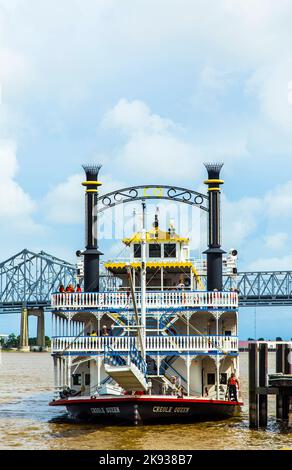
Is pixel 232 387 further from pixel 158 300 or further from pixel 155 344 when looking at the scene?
pixel 158 300

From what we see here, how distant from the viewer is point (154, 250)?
4091cm

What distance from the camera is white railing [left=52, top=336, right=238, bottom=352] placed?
37.4 meters

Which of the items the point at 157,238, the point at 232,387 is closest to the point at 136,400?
the point at 232,387

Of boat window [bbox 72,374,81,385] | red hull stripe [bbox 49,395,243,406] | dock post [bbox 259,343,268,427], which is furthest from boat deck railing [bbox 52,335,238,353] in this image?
boat window [bbox 72,374,81,385]

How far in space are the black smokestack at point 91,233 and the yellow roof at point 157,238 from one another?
125 cm

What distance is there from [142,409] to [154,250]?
7.49 m

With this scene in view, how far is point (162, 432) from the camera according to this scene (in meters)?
35.1

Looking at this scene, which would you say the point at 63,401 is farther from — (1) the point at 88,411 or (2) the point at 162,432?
(2) the point at 162,432

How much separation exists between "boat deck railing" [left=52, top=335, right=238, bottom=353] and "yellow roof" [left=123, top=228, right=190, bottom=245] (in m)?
4.31

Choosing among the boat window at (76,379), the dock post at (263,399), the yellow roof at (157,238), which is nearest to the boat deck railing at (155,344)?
the dock post at (263,399)
